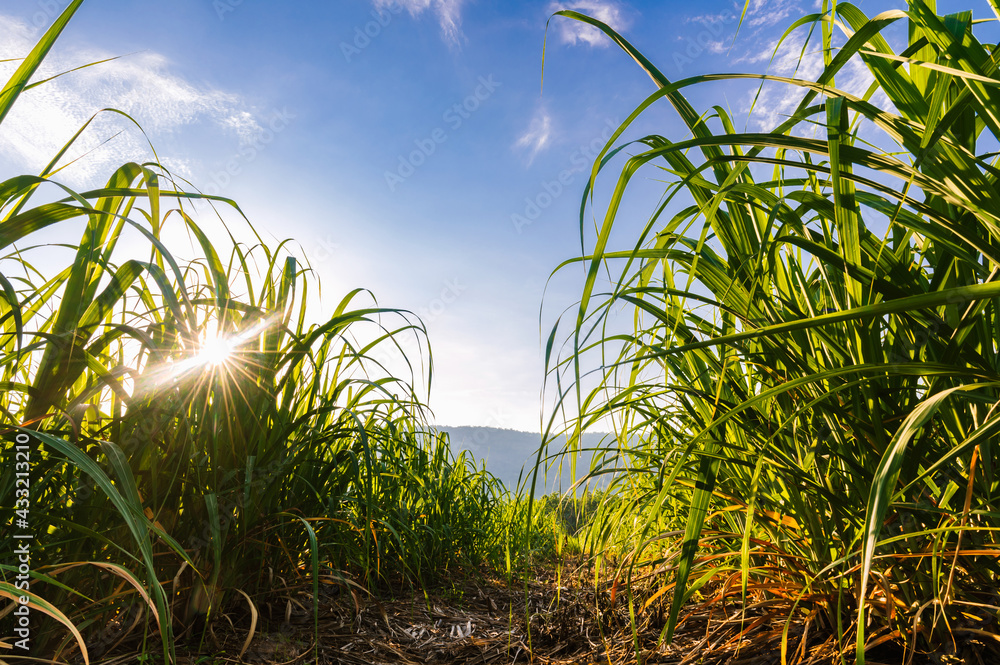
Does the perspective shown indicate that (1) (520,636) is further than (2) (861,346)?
Yes

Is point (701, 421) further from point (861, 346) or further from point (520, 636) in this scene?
point (520, 636)

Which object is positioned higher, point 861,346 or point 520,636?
point 861,346

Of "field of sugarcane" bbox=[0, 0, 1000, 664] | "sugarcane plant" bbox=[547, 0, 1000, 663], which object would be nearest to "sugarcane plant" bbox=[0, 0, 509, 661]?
"field of sugarcane" bbox=[0, 0, 1000, 664]

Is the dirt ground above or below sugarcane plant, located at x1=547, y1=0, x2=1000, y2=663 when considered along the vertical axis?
below

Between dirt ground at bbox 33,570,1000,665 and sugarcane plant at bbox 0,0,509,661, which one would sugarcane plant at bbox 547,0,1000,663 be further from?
sugarcane plant at bbox 0,0,509,661

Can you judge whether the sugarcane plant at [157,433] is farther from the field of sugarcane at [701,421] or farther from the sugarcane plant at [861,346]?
the sugarcane plant at [861,346]

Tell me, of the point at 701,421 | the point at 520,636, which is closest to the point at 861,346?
the point at 701,421

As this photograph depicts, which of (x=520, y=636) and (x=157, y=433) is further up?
(x=157, y=433)

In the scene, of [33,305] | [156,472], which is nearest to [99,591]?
[156,472]

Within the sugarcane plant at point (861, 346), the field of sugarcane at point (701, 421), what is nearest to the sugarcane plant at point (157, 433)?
the field of sugarcane at point (701, 421)

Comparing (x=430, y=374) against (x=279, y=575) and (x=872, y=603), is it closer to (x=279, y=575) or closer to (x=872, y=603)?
(x=279, y=575)

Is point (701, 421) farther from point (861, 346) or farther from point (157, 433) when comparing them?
point (157, 433)

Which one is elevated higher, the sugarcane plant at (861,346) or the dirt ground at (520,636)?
the sugarcane plant at (861,346)

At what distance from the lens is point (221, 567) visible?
4.28ft
